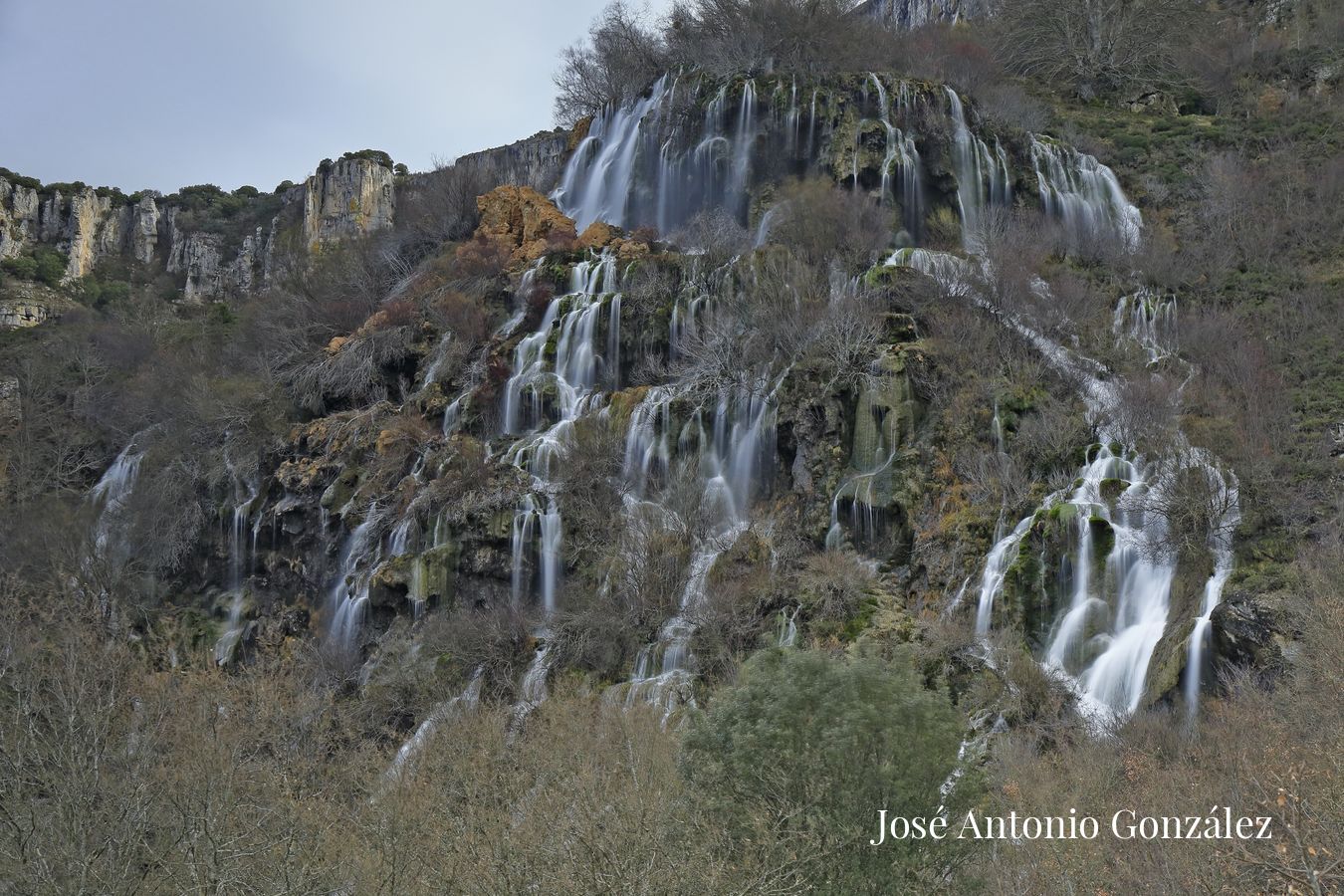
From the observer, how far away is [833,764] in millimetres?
10945

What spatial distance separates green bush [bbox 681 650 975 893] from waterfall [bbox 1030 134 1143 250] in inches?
1092

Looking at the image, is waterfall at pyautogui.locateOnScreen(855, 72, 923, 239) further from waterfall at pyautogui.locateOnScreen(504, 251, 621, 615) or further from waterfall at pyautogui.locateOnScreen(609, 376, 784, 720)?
waterfall at pyautogui.locateOnScreen(609, 376, 784, 720)

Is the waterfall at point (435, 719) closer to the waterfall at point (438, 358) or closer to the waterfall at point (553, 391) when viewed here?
the waterfall at point (553, 391)

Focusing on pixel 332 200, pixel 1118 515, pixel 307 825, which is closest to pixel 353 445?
pixel 307 825

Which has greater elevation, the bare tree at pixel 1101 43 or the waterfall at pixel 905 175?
the bare tree at pixel 1101 43

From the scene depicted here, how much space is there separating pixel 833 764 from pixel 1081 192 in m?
33.2

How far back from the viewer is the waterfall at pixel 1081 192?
119 feet

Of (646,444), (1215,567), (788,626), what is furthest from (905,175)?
(1215,567)

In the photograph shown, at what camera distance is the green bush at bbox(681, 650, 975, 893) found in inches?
416

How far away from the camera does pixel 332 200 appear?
69.3 meters

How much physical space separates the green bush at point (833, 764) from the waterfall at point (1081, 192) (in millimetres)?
27738

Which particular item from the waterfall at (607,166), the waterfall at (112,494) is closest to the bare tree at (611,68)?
the waterfall at (607,166)

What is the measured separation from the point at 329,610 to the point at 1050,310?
22.0 meters

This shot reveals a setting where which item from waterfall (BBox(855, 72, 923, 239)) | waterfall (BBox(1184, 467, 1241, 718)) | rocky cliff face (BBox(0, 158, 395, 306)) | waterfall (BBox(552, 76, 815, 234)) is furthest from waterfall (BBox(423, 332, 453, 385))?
rocky cliff face (BBox(0, 158, 395, 306))
